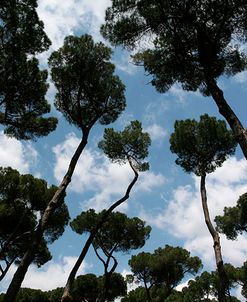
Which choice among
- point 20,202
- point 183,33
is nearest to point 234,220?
point 20,202

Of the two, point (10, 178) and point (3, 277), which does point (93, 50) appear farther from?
point (3, 277)

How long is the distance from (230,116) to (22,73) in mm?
7144

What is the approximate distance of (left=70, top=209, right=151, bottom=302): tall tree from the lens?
21469 mm

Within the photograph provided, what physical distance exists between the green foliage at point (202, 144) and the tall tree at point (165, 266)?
1164 cm

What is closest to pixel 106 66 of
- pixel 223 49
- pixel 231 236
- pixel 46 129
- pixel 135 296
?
pixel 46 129

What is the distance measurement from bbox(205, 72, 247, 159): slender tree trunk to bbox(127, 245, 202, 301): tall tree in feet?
61.9

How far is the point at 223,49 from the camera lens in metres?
11.9

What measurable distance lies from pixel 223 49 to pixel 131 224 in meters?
13.0

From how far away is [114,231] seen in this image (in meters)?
22.0

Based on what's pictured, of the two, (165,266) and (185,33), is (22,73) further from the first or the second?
(165,266)

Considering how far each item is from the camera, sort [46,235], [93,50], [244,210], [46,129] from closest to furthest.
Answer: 1. [93,50]
2. [46,129]
3. [46,235]
4. [244,210]

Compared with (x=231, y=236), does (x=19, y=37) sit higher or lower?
lower

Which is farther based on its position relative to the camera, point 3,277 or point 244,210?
point 244,210

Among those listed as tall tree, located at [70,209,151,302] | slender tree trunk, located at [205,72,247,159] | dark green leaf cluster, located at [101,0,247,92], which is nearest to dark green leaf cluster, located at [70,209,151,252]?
tall tree, located at [70,209,151,302]
